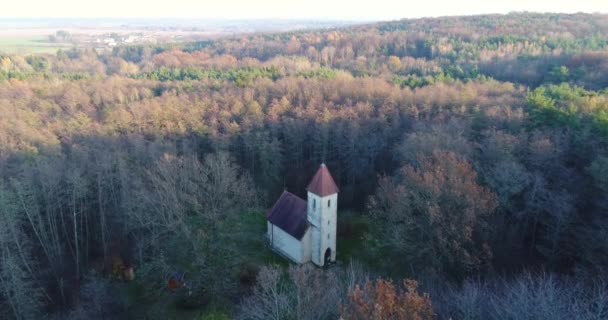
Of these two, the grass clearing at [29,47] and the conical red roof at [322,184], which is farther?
the grass clearing at [29,47]

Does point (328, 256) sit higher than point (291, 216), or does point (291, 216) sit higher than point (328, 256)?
point (291, 216)

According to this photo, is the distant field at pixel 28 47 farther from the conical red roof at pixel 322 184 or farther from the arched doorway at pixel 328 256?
the arched doorway at pixel 328 256

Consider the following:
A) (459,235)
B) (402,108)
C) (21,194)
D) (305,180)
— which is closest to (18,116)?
(21,194)

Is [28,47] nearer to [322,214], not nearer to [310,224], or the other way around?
[310,224]

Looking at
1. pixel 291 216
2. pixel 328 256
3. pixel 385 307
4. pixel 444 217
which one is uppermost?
pixel 385 307

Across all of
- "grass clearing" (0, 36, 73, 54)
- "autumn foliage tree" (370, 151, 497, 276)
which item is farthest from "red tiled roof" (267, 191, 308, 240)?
"grass clearing" (0, 36, 73, 54)

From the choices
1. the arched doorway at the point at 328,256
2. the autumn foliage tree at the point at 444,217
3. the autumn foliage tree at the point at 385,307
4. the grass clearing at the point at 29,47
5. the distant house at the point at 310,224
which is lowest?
the arched doorway at the point at 328,256

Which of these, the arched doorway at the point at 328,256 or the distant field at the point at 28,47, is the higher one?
the distant field at the point at 28,47

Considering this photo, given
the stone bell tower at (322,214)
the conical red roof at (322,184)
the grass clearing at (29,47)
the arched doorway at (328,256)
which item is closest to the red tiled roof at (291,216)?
the stone bell tower at (322,214)

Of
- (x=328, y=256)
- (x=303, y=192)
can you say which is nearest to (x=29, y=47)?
(x=303, y=192)
